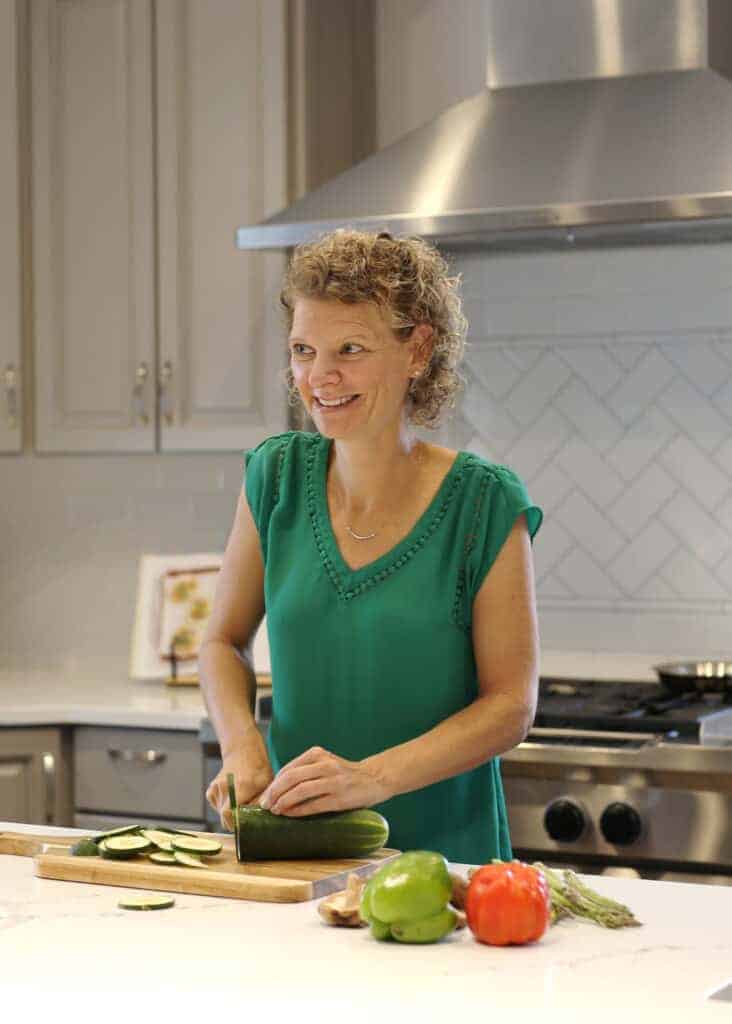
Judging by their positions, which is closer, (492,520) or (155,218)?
(492,520)

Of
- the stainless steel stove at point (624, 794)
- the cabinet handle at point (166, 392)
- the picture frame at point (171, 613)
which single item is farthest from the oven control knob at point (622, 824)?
the cabinet handle at point (166, 392)

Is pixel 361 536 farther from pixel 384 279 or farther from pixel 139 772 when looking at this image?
Result: pixel 139 772

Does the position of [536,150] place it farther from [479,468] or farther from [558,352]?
[479,468]

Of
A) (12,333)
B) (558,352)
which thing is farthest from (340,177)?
(12,333)

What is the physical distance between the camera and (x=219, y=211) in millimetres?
3869

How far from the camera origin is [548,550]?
12.9 feet

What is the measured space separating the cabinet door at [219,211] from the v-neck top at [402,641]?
5.32 feet

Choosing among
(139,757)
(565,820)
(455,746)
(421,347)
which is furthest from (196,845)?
(139,757)

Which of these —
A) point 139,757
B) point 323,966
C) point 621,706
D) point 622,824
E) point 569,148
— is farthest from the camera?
point 139,757

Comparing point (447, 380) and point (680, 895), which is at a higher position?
point (447, 380)

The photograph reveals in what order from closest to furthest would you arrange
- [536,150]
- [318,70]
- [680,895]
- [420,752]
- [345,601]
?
[680,895], [420,752], [345,601], [536,150], [318,70]

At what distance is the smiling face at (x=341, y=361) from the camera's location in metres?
2.09

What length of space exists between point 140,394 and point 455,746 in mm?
2077

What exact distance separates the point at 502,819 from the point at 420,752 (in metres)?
0.32
